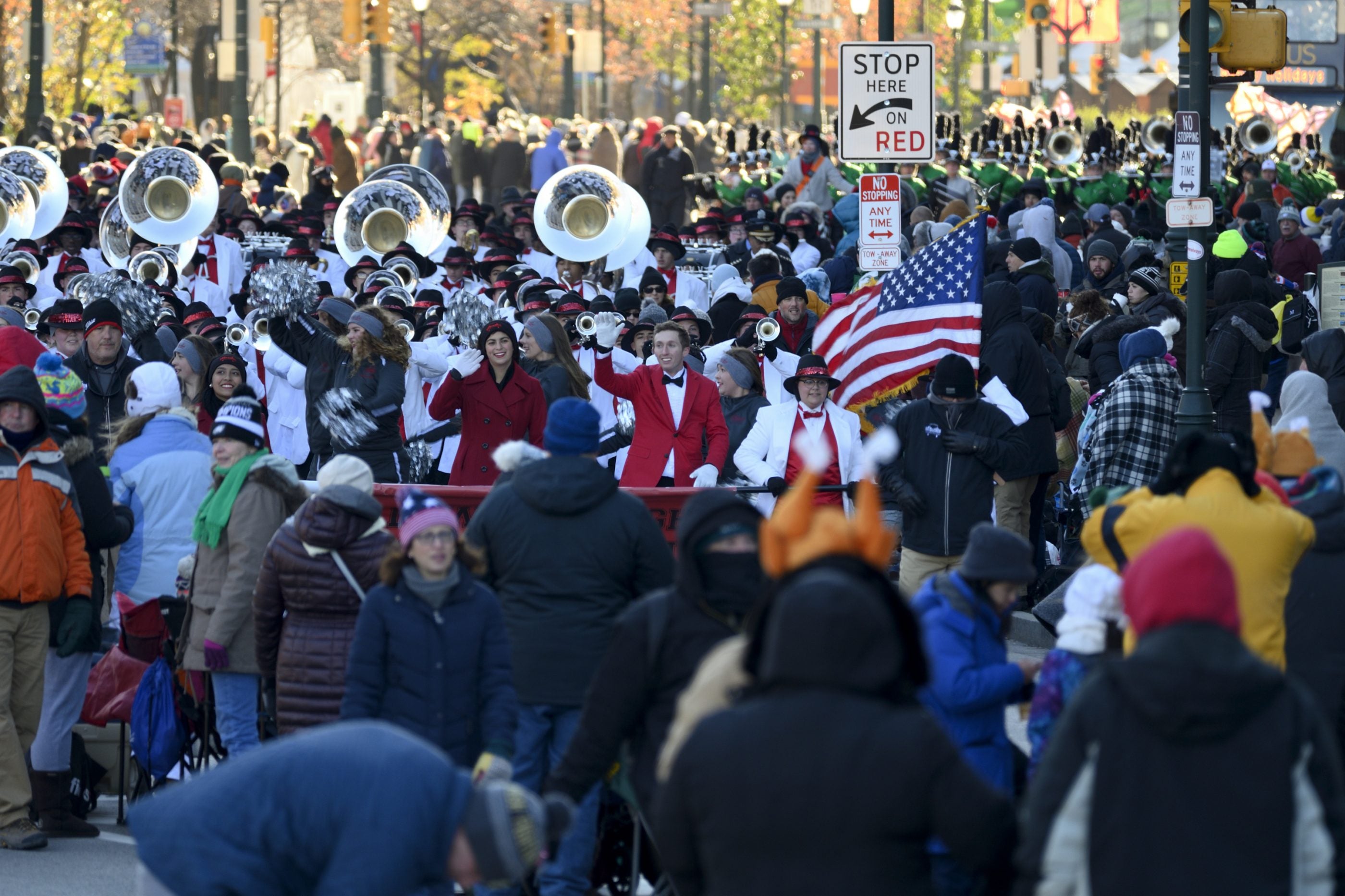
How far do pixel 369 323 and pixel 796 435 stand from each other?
235cm

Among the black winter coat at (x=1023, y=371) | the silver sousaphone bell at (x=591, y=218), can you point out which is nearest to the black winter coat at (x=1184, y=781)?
the black winter coat at (x=1023, y=371)

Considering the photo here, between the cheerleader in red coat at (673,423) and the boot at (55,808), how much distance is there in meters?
3.81

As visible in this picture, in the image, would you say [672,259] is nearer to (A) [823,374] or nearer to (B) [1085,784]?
(A) [823,374]

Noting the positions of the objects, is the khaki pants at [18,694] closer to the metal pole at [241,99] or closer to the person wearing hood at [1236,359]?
the person wearing hood at [1236,359]

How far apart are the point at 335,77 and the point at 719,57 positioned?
1406 cm

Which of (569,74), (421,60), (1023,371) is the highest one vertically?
(421,60)

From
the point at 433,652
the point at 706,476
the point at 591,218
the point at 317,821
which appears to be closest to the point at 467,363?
the point at 706,476

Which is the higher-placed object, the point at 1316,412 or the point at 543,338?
the point at 543,338

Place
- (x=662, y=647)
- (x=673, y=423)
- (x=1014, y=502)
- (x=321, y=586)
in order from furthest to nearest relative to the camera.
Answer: (x=1014, y=502)
(x=673, y=423)
(x=321, y=586)
(x=662, y=647)

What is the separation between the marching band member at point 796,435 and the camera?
34.8ft

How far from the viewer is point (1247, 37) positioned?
575 inches

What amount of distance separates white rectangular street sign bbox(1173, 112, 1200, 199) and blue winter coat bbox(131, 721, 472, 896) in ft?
35.0

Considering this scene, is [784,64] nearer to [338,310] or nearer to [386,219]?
[386,219]

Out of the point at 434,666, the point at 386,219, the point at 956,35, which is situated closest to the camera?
the point at 434,666
